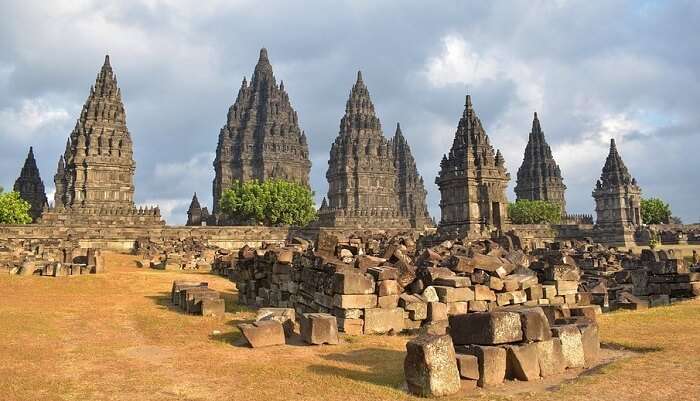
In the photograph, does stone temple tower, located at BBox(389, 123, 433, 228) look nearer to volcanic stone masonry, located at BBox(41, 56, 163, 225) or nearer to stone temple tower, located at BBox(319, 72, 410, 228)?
stone temple tower, located at BBox(319, 72, 410, 228)

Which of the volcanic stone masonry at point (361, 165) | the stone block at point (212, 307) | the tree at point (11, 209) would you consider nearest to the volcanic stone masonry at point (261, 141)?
the volcanic stone masonry at point (361, 165)

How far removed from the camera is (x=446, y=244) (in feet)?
66.2

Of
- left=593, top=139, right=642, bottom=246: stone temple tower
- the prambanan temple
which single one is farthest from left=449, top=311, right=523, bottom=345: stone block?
left=593, top=139, right=642, bottom=246: stone temple tower

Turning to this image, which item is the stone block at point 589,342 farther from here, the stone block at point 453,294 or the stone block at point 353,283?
the stone block at point 353,283

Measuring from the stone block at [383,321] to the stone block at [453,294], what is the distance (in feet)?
3.47

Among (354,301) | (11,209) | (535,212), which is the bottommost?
(354,301)

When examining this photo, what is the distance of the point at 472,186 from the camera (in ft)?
155

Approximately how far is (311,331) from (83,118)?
62905 mm

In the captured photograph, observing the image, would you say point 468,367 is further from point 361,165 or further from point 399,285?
point 361,165

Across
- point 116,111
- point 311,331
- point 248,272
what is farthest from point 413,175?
point 311,331

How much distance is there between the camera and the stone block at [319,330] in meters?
9.62

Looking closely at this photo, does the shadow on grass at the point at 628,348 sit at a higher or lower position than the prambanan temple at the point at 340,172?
lower

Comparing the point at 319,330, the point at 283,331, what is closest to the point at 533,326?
the point at 319,330

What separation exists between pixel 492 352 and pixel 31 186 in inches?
2962
